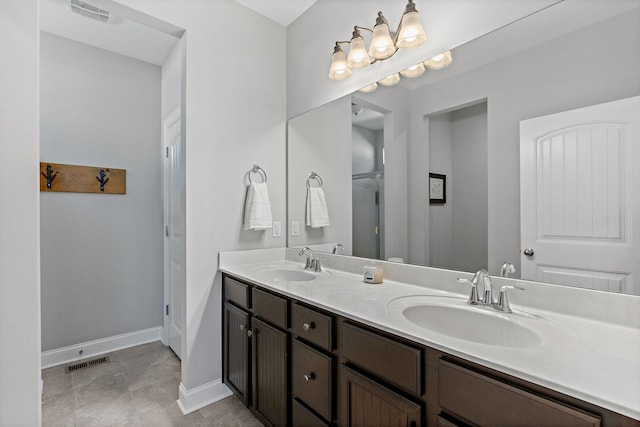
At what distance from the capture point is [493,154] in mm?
1323

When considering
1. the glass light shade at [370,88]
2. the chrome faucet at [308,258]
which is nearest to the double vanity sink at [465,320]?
the chrome faucet at [308,258]

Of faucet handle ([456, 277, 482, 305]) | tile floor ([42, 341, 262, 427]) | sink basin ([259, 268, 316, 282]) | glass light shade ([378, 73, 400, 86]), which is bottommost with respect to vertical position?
tile floor ([42, 341, 262, 427])

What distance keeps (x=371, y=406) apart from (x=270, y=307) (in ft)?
2.22

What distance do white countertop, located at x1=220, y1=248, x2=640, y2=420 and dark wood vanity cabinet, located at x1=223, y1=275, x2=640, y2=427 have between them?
3 centimetres

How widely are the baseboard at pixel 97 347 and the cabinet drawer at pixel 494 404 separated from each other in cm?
286

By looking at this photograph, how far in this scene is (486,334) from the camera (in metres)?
1.11

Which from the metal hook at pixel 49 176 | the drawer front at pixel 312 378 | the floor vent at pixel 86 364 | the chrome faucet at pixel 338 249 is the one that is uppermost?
the metal hook at pixel 49 176

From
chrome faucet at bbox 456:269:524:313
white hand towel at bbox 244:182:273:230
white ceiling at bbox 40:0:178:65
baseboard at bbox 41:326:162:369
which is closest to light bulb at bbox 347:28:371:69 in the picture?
white hand towel at bbox 244:182:273:230

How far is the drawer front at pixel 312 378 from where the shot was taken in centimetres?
122

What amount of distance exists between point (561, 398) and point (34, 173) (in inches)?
67.8

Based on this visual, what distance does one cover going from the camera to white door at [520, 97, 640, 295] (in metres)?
0.98

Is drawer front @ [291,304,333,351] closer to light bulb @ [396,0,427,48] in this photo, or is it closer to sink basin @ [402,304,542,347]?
sink basin @ [402,304,542,347]

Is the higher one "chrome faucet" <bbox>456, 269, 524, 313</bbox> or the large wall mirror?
the large wall mirror

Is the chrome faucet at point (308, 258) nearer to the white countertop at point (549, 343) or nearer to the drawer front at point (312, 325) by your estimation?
the white countertop at point (549, 343)
